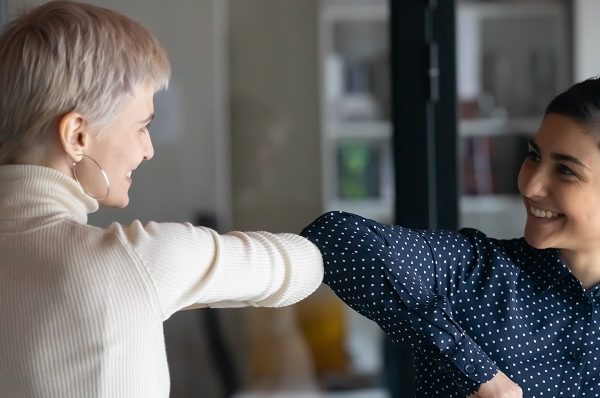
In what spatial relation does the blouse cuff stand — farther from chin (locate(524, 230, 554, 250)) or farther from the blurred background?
the blurred background

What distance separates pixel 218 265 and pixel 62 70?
0.30 meters

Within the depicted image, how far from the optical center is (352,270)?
50.5 inches

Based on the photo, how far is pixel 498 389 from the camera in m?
1.28

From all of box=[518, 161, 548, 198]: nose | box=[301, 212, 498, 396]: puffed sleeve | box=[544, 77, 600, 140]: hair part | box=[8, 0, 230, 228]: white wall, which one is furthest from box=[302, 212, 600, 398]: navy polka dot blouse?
box=[8, 0, 230, 228]: white wall

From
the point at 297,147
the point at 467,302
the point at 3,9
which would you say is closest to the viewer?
the point at 467,302

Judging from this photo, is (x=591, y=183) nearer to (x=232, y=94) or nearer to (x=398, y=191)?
(x=398, y=191)

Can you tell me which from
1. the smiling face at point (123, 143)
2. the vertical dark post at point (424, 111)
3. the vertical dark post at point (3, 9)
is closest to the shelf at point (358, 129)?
the vertical dark post at point (424, 111)

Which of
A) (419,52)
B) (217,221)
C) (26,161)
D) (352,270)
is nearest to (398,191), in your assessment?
(419,52)

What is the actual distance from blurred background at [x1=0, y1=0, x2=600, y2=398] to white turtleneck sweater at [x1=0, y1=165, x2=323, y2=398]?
56.6 inches

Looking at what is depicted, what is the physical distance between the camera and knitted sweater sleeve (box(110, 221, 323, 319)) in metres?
1.12

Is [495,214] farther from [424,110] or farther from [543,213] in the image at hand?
[543,213]

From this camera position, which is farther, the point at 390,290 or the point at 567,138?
the point at 567,138

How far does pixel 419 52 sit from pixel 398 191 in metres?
0.40

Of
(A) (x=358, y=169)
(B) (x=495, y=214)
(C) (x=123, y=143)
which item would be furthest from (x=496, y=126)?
(C) (x=123, y=143)
